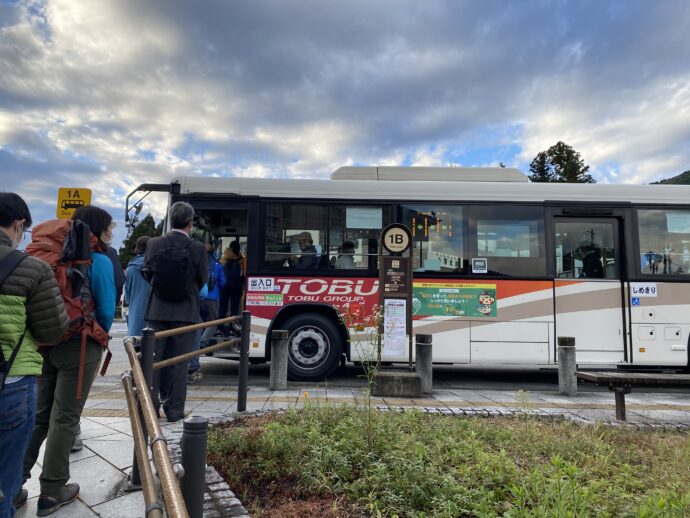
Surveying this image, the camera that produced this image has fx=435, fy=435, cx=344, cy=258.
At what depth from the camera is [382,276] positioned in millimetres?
6426

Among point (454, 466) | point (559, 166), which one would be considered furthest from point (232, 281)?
point (559, 166)

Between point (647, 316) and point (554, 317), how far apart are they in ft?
4.79

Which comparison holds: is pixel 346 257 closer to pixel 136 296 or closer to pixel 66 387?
pixel 136 296

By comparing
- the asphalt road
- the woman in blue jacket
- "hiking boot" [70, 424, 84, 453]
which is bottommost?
the asphalt road

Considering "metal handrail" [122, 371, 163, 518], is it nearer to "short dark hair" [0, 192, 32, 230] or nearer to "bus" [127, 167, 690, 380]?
"short dark hair" [0, 192, 32, 230]

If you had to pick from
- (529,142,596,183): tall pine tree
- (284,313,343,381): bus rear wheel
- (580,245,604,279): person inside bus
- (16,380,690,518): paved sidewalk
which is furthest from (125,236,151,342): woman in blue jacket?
(529,142,596,183): tall pine tree

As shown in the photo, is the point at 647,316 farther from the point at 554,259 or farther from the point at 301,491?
the point at 301,491

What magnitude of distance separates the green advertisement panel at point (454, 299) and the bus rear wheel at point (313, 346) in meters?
1.40

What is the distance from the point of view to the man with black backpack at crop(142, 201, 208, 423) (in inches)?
167

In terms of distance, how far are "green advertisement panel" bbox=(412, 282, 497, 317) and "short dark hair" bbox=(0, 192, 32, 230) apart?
5465mm

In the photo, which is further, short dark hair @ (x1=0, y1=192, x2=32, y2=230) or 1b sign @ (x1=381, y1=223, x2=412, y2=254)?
1b sign @ (x1=381, y1=223, x2=412, y2=254)

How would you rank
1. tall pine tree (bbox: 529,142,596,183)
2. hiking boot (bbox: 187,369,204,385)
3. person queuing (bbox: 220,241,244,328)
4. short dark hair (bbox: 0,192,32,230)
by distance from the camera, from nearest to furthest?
1. short dark hair (bbox: 0,192,32,230)
2. hiking boot (bbox: 187,369,204,385)
3. person queuing (bbox: 220,241,244,328)
4. tall pine tree (bbox: 529,142,596,183)

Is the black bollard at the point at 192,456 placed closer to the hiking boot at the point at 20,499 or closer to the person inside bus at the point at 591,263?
the hiking boot at the point at 20,499

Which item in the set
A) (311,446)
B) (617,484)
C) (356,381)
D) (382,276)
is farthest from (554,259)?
(311,446)
